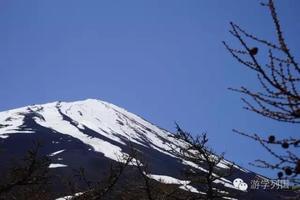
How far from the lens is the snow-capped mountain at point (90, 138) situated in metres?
87.8

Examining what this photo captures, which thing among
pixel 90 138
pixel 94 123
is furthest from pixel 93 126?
pixel 90 138

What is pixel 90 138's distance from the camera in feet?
382

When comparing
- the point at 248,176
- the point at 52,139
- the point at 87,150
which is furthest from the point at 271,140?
the point at 248,176

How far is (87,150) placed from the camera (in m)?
99.2

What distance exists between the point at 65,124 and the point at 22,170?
12558 cm

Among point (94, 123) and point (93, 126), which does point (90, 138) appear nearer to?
point (93, 126)

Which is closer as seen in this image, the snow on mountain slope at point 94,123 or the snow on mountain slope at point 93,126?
the snow on mountain slope at point 93,126

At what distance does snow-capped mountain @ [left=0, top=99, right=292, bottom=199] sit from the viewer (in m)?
87.8

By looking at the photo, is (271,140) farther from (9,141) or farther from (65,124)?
(65,124)

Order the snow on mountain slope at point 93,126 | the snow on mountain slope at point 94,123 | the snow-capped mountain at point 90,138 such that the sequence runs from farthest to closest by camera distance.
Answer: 1. the snow on mountain slope at point 94,123
2. the snow on mountain slope at point 93,126
3. the snow-capped mountain at point 90,138

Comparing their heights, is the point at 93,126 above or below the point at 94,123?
below

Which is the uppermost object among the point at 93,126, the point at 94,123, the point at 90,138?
the point at 94,123

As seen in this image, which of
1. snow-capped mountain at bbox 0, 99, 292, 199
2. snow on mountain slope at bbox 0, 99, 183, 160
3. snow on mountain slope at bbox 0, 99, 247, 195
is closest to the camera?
snow-capped mountain at bbox 0, 99, 292, 199

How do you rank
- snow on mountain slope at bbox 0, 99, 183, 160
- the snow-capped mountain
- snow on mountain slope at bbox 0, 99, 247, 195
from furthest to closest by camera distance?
1. snow on mountain slope at bbox 0, 99, 183, 160
2. snow on mountain slope at bbox 0, 99, 247, 195
3. the snow-capped mountain
